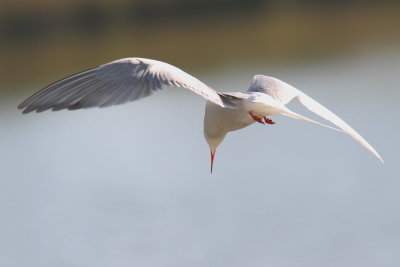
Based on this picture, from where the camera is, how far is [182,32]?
15.8 metres

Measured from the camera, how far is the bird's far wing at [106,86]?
3375mm

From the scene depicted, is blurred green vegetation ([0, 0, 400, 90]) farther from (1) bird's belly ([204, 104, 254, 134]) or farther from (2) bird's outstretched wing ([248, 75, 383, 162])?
(1) bird's belly ([204, 104, 254, 134])

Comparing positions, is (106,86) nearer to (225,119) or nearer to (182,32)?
(225,119)

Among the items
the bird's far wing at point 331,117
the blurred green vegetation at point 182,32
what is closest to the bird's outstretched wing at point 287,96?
the bird's far wing at point 331,117

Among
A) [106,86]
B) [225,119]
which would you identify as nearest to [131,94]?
[106,86]

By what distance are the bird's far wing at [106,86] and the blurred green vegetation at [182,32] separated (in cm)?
985

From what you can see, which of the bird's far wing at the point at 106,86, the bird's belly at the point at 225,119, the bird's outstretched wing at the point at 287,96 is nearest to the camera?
the bird's far wing at the point at 106,86

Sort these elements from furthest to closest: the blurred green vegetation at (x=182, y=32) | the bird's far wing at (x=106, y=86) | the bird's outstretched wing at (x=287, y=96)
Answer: the blurred green vegetation at (x=182, y=32), the bird's outstretched wing at (x=287, y=96), the bird's far wing at (x=106, y=86)

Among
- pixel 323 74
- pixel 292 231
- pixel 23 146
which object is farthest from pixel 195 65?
pixel 292 231

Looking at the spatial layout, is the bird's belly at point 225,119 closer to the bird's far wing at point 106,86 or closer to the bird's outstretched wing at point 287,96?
the bird's far wing at point 106,86

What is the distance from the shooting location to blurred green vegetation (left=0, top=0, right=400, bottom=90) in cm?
1417

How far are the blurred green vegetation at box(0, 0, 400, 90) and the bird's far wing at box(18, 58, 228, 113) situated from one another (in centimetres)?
985

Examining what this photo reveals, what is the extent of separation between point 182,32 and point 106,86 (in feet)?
40.8

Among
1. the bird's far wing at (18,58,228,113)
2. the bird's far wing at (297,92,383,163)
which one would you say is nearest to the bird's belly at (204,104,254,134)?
the bird's far wing at (18,58,228,113)
